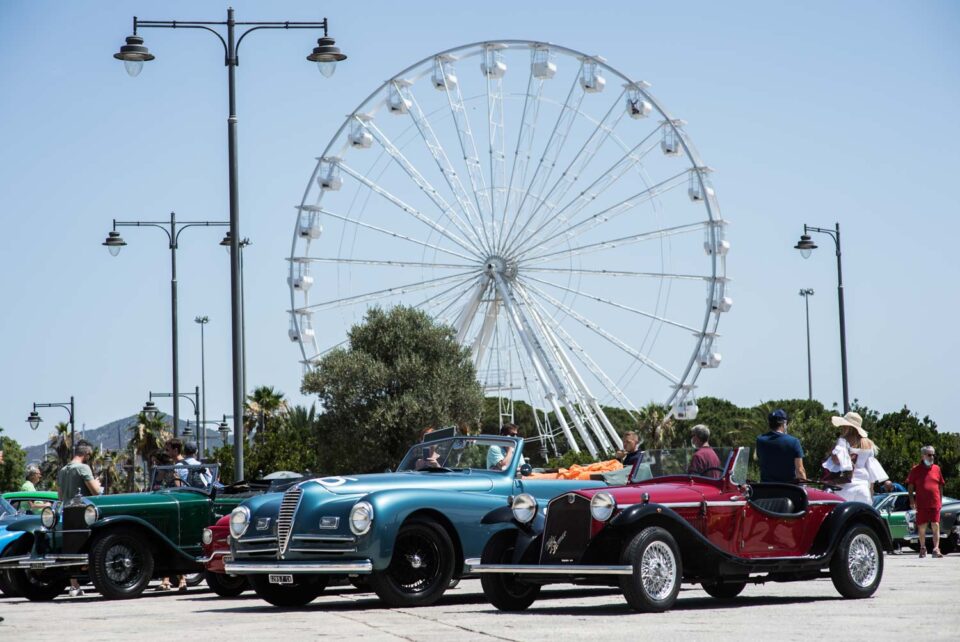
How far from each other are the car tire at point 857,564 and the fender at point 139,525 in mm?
7525

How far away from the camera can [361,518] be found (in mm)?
13188

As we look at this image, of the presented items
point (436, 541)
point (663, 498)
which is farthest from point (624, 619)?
point (436, 541)

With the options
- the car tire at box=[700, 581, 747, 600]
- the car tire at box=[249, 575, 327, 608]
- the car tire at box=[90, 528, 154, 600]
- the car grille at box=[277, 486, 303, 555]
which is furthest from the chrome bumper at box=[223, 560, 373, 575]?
the car tire at box=[90, 528, 154, 600]

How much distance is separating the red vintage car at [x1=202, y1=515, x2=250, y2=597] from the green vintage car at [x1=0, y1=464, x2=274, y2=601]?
0.23 m

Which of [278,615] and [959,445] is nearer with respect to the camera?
[278,615]

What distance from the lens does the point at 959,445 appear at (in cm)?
5172

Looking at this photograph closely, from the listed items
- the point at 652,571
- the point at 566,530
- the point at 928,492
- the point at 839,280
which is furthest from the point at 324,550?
the point at 839,280

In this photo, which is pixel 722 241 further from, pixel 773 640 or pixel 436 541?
pixel 773 640

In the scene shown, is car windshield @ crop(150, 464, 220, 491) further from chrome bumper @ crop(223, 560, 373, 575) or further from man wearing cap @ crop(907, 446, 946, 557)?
man wearing cap @ crop(907, 446, 946, 557)

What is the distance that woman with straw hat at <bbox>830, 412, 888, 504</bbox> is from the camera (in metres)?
17.5

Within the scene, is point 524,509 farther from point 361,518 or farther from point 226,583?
point 226,583

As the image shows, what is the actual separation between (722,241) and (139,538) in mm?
25000

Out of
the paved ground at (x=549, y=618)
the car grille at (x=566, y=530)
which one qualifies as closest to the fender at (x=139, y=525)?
the paved ground at (x=549, y=618)

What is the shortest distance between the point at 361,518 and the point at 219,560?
333 cm
